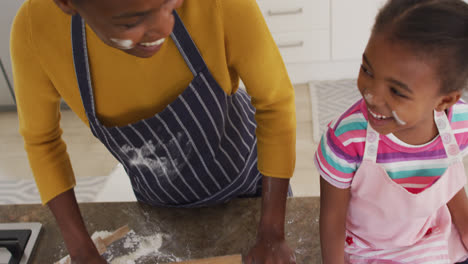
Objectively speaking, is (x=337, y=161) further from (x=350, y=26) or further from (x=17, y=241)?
(x=350, y=26)

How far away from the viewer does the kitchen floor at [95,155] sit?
2.25 metres

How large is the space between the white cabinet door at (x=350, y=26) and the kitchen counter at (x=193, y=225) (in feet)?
7.21

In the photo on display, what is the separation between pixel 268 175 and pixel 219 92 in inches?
7.8

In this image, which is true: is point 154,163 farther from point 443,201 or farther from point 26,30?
point 443,201

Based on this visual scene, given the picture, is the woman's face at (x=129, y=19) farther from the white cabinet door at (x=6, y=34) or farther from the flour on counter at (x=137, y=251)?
the white cabinet door at (x=6, y=34)

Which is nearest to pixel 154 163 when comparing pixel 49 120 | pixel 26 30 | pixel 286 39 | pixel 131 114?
pixel 131 114

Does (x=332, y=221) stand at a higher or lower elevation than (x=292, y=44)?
higher

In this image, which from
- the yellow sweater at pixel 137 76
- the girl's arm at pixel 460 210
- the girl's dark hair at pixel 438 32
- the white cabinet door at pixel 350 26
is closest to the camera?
the girl's dark hair at pixel 438 32

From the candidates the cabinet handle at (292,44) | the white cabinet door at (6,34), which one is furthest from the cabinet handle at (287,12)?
the white cabinet door at (6,34)

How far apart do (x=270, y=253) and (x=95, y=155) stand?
2067 mm

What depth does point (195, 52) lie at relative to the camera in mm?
813

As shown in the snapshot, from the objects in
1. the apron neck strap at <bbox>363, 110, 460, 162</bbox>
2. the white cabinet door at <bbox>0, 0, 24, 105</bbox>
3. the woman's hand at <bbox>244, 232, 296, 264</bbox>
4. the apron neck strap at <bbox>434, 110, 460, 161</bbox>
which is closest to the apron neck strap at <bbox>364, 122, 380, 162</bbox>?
the apron neck strap at <bbox>363, 110, 460, 162</bbox>

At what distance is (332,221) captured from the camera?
0.84m

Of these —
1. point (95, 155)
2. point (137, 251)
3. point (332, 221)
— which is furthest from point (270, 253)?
point (95, 155)
